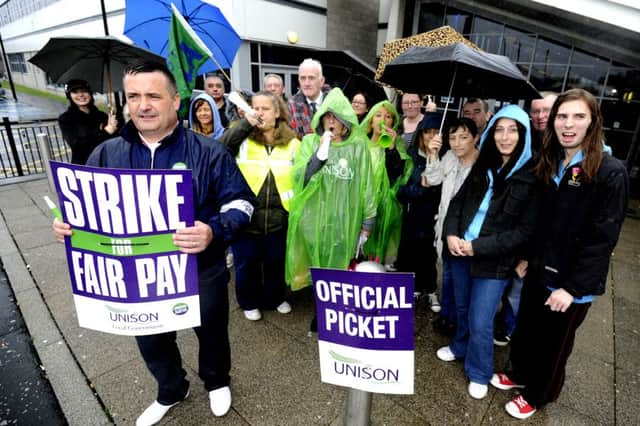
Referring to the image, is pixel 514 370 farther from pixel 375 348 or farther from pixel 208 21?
pixel 208 21

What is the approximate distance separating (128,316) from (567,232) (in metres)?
2.32

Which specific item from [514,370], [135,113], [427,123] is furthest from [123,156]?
[514,370]

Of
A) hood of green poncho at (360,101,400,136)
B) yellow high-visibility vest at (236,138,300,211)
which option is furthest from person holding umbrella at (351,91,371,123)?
yellow high-visibility vest at (236,138,300,211)

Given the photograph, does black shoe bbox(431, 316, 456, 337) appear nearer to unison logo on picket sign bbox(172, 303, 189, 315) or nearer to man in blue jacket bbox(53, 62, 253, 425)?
man in blue jacket bbox(53, 62, 253, 425)

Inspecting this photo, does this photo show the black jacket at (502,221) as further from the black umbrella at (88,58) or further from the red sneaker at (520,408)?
the black umbrella at (88,58)

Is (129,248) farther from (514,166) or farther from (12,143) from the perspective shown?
(12,143)

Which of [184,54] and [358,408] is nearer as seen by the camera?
[358,408]

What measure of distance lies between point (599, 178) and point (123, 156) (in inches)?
94.9

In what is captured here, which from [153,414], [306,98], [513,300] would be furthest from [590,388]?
[306,98]

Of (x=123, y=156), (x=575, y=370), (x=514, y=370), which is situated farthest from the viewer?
(x=575, y=370)

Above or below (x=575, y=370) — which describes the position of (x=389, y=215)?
above

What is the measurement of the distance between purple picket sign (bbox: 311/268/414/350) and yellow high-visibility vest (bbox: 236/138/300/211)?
157 cm

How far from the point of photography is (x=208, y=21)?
3.65 m

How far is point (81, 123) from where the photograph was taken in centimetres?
406
